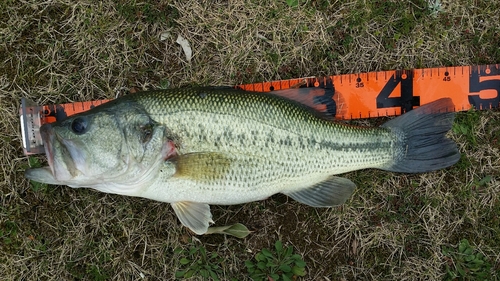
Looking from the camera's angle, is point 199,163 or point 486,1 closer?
point 199,163

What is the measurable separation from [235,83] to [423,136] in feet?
5.37

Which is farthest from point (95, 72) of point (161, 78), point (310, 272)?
point (310, 272)

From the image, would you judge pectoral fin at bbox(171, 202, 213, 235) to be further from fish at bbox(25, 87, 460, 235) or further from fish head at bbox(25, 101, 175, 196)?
fish head at bbox(25, 101, 175, 196)

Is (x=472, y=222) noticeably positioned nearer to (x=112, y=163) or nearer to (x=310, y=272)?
(x=310, y=272)

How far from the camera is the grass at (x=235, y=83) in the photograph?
11.6 ft

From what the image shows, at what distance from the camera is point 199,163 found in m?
2.86

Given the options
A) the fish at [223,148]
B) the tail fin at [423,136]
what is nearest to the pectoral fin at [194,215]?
the fish at [223,148]

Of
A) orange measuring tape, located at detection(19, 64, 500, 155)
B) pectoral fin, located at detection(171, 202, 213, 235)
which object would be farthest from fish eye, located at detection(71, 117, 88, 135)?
orange measuring tape, located at detection(19, 64, 500, 155)

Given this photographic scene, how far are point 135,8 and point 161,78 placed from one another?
0.66m

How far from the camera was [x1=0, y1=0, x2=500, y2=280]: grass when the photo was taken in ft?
11.6

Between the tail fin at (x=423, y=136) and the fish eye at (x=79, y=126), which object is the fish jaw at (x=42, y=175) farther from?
the tail fin at (x=423, y=136)

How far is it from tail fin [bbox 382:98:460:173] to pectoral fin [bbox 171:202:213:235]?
152 cm

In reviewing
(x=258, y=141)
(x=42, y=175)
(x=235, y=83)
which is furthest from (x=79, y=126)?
(x=235, y=83)

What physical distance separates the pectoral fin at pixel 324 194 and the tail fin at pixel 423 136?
1.45 feet
